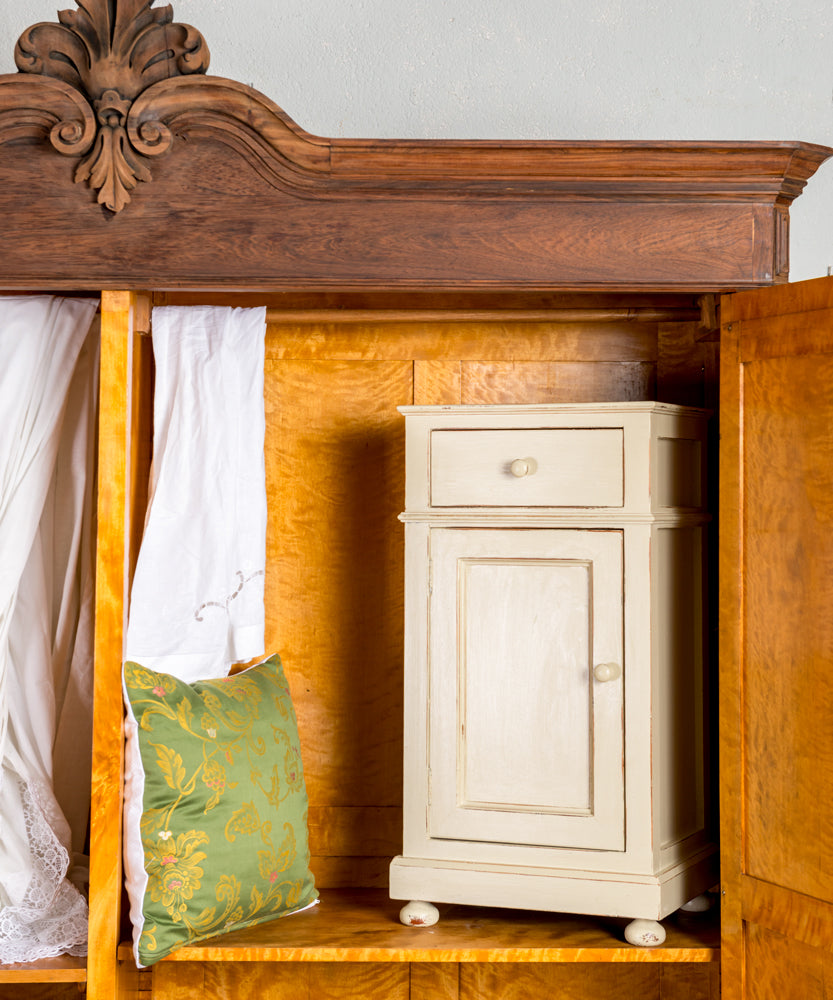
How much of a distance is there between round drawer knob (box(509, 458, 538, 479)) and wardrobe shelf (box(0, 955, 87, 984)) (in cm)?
124

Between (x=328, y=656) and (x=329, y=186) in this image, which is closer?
(x=329, y=186)

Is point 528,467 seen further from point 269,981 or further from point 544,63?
point 269,981

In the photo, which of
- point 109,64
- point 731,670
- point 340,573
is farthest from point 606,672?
point 109,64

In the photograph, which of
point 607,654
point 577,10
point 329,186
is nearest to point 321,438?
point 329,186

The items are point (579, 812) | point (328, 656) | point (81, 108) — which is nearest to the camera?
point (81, 108)

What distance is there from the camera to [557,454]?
189 cm

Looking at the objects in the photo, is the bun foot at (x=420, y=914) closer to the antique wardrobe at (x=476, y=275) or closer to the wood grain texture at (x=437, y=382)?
the antique wardrobe at (x=476, y=275)

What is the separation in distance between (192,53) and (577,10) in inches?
42.6

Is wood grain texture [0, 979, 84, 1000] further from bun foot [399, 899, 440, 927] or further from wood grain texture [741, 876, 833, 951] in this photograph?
wood grain texture [741, 876, 833, 951]

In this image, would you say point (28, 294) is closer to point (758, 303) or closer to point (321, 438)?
point (321, 438)

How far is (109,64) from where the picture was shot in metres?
1.71

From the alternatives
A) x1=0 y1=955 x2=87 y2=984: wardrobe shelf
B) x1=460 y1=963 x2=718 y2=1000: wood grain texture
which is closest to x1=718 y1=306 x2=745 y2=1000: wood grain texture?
x1=460 y1=963 x2=718 y2=1000: wood grain texture

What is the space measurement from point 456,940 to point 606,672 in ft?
1.97

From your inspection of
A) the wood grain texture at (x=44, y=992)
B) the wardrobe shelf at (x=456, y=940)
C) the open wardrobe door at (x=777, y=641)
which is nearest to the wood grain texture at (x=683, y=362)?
the open wardrobe door at (x=777, y=641)
